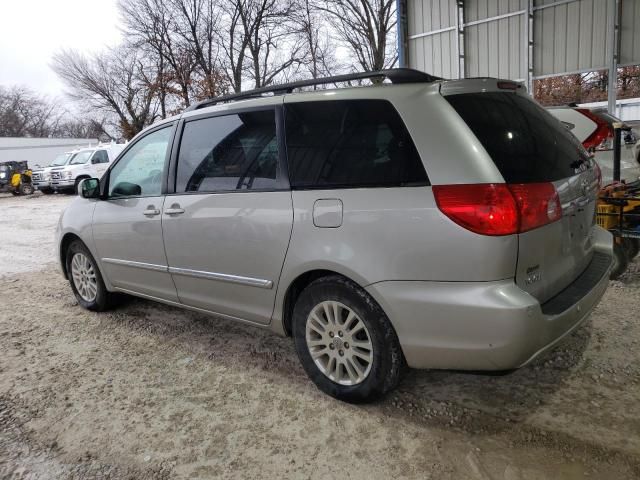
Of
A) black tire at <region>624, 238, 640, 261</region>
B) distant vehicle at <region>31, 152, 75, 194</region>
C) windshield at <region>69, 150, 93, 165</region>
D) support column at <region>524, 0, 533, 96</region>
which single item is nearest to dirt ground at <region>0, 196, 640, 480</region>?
black tire at <region>624, 238, 640, 261</region>

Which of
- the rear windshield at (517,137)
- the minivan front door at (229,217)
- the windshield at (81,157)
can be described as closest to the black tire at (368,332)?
the minivan front door at (229,217)

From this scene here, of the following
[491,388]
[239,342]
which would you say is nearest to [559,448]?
[491,388]

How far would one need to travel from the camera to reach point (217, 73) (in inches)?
832

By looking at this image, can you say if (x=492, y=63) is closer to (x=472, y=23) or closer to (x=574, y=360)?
(x=472, y=23)

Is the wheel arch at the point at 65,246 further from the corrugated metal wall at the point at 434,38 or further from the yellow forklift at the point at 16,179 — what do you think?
the yellow forklift at the point at 16,179

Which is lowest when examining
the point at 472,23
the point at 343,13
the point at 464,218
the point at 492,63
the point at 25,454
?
the point at 25,454

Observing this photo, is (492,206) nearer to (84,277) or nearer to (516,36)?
(84,277)

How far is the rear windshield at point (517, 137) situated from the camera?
7.33 ft

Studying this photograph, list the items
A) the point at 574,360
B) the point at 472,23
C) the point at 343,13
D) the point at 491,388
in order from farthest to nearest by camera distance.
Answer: the point at 343,13
the point at 472,23
the point at 574,360
the point at 491,388

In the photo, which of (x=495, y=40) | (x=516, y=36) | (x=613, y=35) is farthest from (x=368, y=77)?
(x=495, y=40)

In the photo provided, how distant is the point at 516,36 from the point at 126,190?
10.4m

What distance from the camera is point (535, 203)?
7.20 ft

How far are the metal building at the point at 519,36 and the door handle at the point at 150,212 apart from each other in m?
10.2

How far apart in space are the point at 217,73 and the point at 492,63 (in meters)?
13.2
